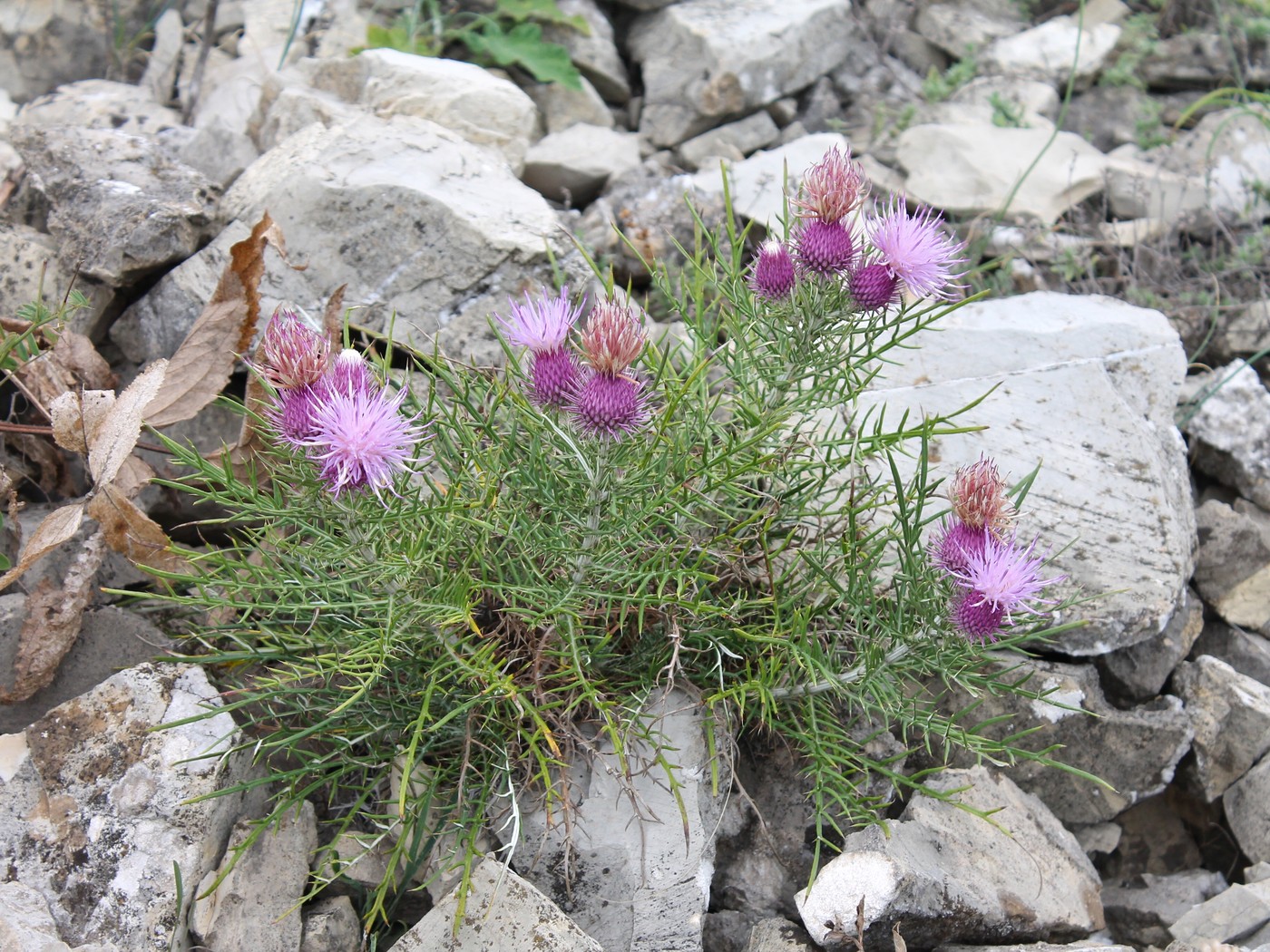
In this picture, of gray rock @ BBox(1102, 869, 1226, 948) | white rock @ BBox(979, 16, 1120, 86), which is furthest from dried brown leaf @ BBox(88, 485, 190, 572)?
white rock @ BBox(979, 16, 1120, 86)

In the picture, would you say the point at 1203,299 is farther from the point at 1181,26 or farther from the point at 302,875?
the point at 302,875

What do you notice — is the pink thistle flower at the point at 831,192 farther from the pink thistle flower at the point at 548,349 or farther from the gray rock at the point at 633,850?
the gray rock at the point at 633,850

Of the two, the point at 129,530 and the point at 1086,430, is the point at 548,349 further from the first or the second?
the point at 1086,430

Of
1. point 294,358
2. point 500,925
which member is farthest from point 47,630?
point 500,925

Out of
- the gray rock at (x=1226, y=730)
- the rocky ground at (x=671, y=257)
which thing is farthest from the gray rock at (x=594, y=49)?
the gray rock at (x=1226, y=730)

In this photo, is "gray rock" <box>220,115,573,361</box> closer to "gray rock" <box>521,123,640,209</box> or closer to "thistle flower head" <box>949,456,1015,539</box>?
"gray rock" <box>521,123,640,209</box>
